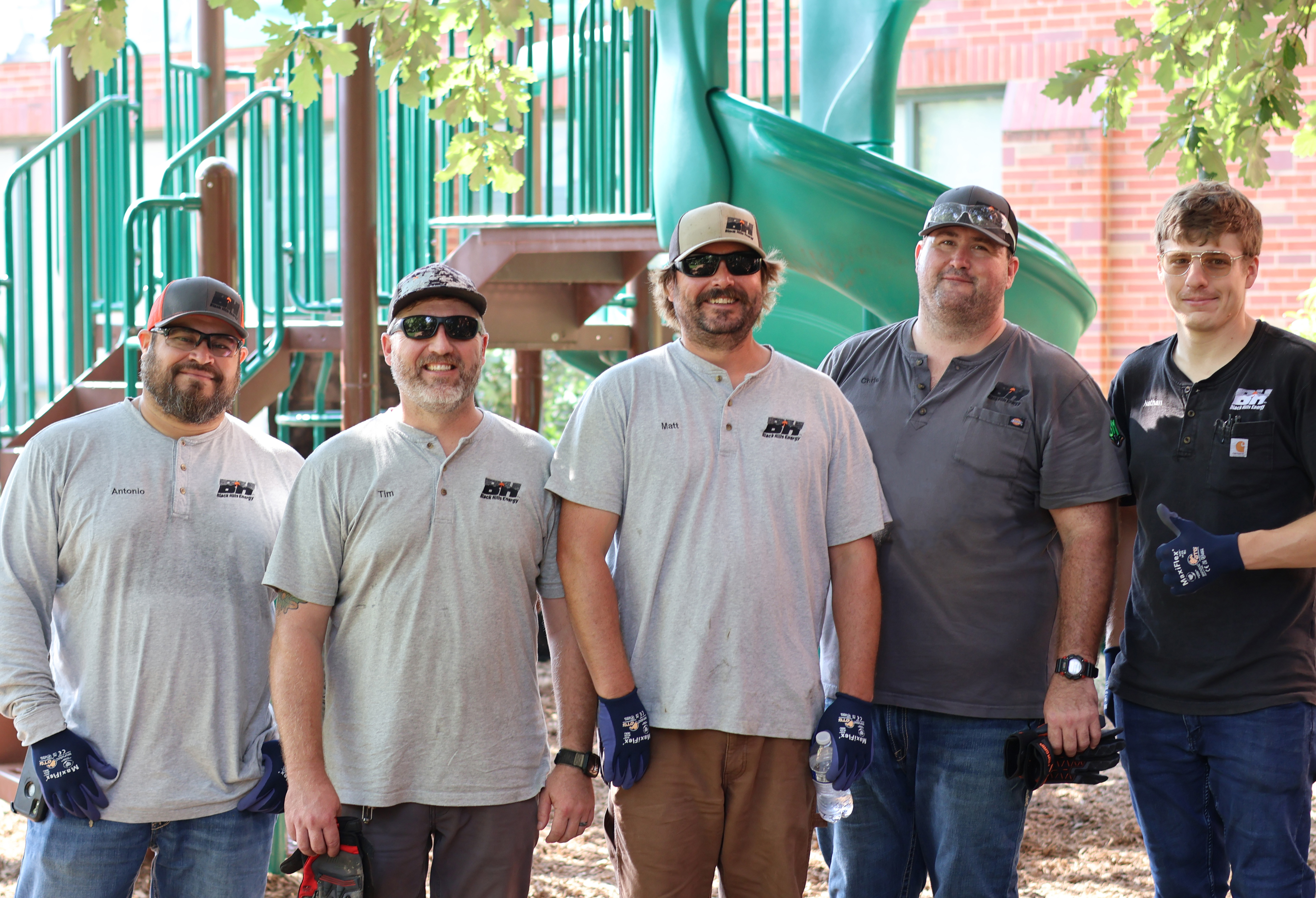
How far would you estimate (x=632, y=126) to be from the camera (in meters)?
6.66

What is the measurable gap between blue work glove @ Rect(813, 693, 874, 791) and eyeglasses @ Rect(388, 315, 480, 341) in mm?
1152

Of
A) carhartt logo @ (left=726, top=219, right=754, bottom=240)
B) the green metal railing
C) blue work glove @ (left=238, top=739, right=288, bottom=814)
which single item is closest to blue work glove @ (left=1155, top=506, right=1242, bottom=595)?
carhartt logo @ (left=726, top=219, right=754, bottom=240)

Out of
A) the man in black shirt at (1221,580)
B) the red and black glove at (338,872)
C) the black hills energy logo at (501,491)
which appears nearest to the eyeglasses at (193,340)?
the black hills energy logo at (501,491)

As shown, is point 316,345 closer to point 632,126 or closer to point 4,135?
point 632,126

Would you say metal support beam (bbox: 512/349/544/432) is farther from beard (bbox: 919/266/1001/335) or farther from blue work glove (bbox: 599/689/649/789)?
blue work glove (bbox: 599/689/649/789)

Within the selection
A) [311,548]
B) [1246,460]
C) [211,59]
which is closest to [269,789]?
[311,548]

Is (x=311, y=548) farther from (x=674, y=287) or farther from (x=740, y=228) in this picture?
(x=740, y=228)

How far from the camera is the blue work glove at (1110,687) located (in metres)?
3.31

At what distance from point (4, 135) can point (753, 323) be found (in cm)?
1457

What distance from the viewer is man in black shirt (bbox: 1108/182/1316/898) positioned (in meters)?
3.01

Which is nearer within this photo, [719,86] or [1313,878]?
[1313,878]

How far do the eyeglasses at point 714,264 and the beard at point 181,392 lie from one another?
1.15m

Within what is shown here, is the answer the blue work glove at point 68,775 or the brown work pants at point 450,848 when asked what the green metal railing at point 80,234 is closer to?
the blue work glove at point 68,775

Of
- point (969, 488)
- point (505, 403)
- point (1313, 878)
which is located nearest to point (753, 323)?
point (969, 488)
